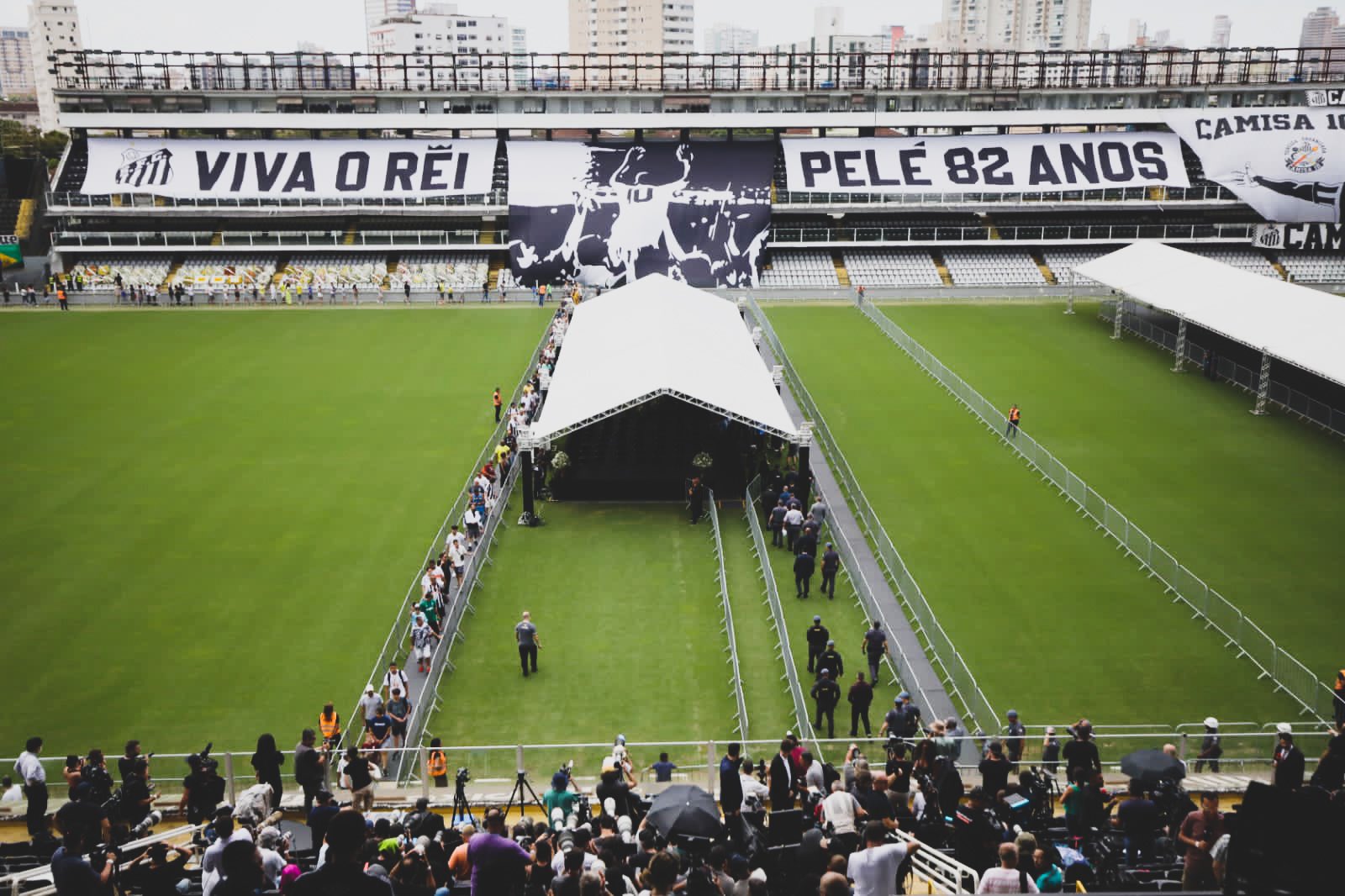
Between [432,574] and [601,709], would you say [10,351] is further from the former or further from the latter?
[601,709]

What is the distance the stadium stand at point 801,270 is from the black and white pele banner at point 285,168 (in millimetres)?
16299

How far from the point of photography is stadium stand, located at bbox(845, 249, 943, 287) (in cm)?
5741

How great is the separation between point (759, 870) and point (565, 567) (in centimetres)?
1470

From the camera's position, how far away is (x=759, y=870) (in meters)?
8.27

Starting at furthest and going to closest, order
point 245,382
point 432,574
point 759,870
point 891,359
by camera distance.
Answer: point 891,359 < point 245,382 < point 432,574 < point 759,870

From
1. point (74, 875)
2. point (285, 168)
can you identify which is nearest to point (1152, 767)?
point (74, 875)

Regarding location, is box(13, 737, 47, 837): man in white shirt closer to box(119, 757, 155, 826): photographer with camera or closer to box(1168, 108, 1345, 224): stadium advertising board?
box(119, 757, 155, 826): photographer with camera

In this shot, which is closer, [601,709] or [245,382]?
[601,709]

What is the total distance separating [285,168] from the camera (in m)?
59.7

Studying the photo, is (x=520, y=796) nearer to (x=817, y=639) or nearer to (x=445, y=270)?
(x=817, y=639)

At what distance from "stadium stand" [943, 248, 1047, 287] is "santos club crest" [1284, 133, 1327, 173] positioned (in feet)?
50.9

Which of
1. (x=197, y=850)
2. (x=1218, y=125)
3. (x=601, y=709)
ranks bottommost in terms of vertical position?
(x=601, y=709)

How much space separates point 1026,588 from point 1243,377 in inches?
793

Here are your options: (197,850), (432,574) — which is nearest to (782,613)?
(432,574)
